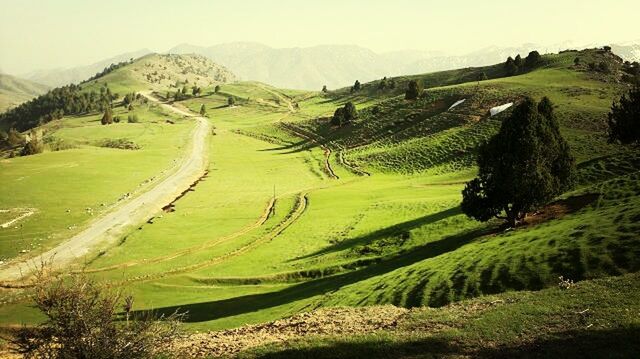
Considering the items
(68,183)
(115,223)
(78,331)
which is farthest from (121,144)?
(78,331)

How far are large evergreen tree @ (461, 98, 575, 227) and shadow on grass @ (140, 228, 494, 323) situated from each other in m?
3.76

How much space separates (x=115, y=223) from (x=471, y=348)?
63342 millimetres

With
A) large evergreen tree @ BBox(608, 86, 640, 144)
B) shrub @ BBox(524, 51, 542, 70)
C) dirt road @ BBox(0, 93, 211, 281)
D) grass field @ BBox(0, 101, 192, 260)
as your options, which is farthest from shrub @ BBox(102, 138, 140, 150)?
shrub @ BBox(524, 51, 542, 70)

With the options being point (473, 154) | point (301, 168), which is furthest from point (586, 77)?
point (301, 168)

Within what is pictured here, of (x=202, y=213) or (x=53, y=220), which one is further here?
(x=202, y=213)

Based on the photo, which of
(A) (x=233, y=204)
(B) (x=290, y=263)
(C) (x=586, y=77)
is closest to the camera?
(B) (x=290, y=263)

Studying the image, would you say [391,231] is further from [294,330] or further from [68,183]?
[68,183]

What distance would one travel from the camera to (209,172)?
366ft

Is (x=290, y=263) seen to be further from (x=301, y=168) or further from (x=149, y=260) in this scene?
(x=301, y=168)

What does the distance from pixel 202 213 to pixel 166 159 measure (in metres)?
55.0

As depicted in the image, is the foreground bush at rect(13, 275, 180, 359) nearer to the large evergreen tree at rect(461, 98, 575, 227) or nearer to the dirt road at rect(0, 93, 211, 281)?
the dirt road at rect(0, 93, 211, 281)

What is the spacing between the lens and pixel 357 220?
63781 mm

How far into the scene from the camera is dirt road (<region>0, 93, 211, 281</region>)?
176 ft

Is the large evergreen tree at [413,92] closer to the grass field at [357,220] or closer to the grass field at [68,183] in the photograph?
the grass field at [357,220]
